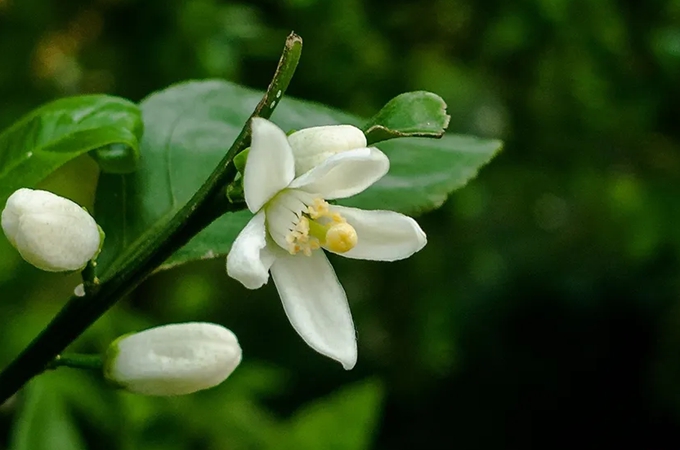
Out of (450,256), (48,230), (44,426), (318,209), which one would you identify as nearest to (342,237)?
(318,209)

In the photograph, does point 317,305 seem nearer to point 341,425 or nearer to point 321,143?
point 321,143

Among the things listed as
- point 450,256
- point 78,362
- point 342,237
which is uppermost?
point 342,237

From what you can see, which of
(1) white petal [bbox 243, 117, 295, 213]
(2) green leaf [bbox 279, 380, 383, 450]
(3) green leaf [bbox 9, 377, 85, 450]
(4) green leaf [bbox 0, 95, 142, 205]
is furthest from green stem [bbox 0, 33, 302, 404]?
(2) green leaf [bbox 279, 380, 383, 450]

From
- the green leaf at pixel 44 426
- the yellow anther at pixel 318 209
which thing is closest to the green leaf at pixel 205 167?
the yellow anther at pixel 318 209

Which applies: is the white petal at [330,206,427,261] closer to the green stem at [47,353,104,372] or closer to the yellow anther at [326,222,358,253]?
the yellow anther at [326,222,358,253]

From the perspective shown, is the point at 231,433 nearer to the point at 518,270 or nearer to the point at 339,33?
the point at 339,33

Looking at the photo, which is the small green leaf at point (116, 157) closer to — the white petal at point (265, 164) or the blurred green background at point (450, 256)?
the white petal at point (265, 164)
